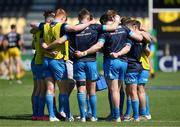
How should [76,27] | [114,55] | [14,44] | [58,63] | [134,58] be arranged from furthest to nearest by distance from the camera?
1. [14,44]
2. [134,58]
3. [58,63]
4. [114,55]
5. [76,27]

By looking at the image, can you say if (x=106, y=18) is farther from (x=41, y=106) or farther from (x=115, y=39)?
(x=41, y=106)

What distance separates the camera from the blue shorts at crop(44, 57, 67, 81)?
1496 cm

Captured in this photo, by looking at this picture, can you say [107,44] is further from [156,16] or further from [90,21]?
[156,16]

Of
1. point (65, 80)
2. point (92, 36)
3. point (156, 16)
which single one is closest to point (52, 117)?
point (65, 80)

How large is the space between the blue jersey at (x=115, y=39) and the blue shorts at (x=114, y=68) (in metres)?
0.12

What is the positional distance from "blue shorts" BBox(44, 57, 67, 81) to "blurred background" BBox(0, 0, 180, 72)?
1746cm

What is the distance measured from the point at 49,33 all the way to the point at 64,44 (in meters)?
0.37

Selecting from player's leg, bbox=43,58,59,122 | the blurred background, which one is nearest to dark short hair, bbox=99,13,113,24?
player's leg, bbox=43,58,59,122

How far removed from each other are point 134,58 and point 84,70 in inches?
46.2

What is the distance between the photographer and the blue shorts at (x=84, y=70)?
1483 centimetres

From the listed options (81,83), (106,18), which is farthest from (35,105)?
(106,18)

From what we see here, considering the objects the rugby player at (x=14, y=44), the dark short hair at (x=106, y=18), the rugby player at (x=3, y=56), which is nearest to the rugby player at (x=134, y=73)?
the dark short hair at (x=106, y=18)

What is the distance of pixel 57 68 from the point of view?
49.0 ft

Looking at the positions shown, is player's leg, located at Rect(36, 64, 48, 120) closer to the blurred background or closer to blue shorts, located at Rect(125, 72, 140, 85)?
blue shorts, located at Rect(125, 72, 140, 85)
